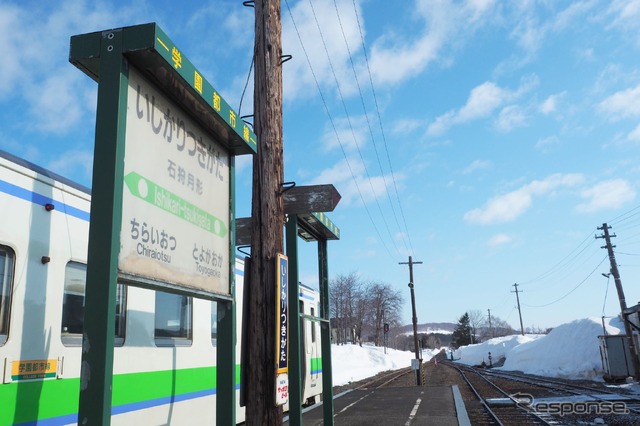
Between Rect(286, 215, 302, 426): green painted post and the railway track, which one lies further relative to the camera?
the railway track

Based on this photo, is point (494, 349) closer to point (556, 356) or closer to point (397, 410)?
point (556, 356)

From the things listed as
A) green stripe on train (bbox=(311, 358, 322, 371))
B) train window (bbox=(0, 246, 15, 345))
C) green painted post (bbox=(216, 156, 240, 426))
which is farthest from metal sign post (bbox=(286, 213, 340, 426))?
green stripe on train (bbox=(311, 358, 322, 371))

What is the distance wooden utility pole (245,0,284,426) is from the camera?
15.9 feet

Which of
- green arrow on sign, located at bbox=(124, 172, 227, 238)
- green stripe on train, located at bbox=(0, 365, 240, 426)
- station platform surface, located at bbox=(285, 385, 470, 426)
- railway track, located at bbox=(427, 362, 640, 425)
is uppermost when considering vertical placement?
green arrow on sign, located at bbox=(124, 172, 227, 238)

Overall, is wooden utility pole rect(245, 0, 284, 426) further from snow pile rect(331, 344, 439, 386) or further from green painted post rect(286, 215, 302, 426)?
snow pile rect(331, 344, 439, 386)

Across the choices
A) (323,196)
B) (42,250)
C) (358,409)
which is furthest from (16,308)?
(358,409)

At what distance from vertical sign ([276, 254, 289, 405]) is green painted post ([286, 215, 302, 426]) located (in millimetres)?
856

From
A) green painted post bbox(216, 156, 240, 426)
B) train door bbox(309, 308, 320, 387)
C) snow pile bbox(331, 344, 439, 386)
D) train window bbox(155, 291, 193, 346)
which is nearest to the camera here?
green painted post bbox(216, 156, 240, 426)

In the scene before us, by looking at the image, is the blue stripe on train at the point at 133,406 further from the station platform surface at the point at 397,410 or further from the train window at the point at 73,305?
the station platform surface at the point at 397,410

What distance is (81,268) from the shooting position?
208 inches

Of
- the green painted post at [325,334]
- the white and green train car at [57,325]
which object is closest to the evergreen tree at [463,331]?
the green painted post at [325,334]

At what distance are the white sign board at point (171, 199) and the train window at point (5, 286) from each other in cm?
174

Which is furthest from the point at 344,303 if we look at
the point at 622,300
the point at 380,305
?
the point at 622,300

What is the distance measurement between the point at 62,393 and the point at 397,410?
9.13 m
